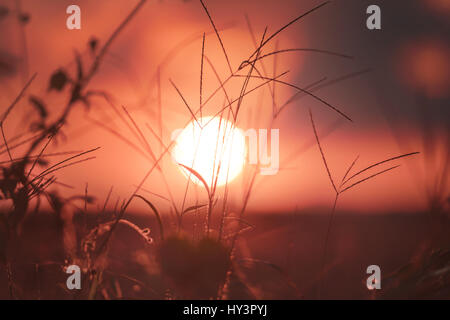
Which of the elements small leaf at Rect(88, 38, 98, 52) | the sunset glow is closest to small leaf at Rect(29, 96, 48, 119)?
small leaf at Rect(88, 38, 98, 52)

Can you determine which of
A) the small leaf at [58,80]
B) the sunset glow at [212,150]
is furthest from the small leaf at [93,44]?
the sunset glow at [212,150]

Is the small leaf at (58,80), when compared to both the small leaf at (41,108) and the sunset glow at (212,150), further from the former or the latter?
the sunset glow at (212,150)

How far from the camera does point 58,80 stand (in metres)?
1.43

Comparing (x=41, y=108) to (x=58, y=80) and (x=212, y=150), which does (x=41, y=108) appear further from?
(x=212, y=150)

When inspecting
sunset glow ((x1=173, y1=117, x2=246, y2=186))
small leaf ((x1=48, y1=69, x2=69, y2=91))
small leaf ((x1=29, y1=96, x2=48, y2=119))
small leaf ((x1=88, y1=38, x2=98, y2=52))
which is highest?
small leaf ((x1=88, y1=38, x2=98, y2=52))

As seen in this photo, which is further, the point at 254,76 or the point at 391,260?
the point at 391,260

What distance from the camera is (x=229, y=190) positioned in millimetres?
1120

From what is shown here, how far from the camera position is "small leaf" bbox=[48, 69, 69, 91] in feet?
4.64

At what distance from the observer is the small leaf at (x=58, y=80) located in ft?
4.64

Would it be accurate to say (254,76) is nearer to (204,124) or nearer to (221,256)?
(204,124)

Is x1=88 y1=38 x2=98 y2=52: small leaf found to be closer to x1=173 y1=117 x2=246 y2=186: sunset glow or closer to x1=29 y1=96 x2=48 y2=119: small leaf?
x1=29 y1=96 x2=48 y2=119: small leaf

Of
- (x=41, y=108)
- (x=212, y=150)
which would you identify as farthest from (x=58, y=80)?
(x=212, y=150)
